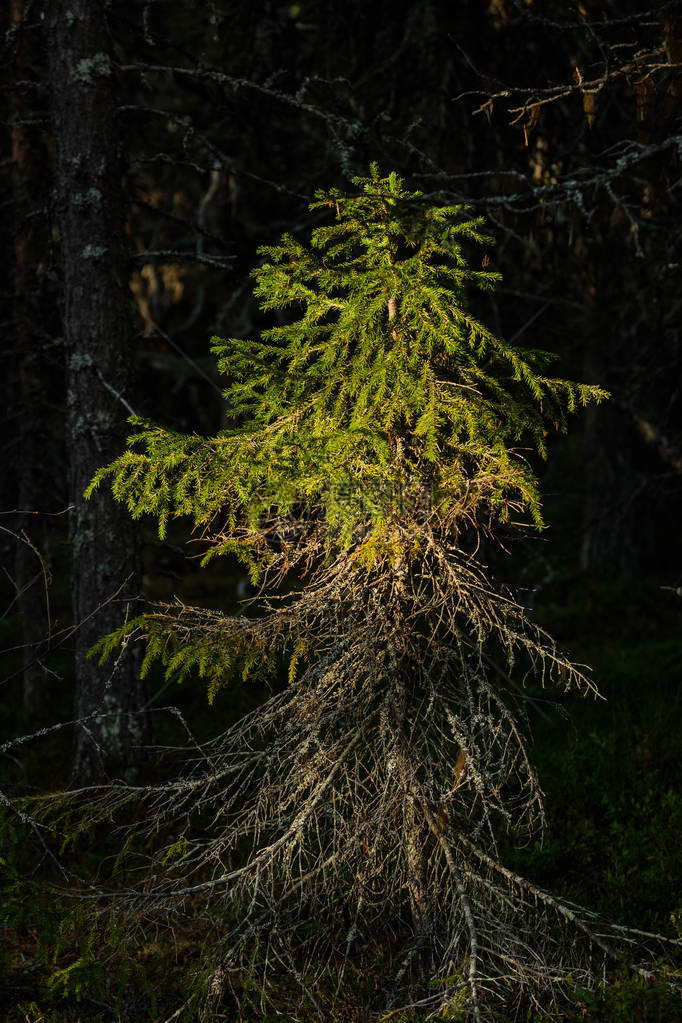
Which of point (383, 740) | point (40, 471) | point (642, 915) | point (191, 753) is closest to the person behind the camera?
point (383, 740)

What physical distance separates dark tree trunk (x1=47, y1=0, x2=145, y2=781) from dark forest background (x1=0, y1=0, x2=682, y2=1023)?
18 millimetres

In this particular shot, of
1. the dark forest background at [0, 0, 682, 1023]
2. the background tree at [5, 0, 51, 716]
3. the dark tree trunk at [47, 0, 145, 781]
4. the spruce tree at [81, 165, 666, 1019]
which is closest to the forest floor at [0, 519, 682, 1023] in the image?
the dark forest background at [0, 0, 682, 1023]

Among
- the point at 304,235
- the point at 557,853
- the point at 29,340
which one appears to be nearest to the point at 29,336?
the point at 29,340

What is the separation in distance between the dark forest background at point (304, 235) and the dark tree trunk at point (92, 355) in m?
0.02

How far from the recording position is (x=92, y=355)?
21.4 feet

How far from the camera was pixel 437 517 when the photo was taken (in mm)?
3934

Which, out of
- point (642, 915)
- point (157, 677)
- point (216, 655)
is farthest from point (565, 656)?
point (157, 677)

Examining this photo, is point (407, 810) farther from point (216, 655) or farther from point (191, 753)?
point (191, 753)

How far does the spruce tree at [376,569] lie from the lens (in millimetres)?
3787

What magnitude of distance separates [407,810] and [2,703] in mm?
6920

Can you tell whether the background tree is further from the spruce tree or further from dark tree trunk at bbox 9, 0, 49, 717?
the spruce tree

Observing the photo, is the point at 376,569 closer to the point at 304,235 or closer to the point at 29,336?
the point at 29,336

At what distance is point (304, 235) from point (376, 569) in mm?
8038

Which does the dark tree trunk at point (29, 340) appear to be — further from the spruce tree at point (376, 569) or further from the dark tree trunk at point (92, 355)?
the spruce tree at point (376, 569)
